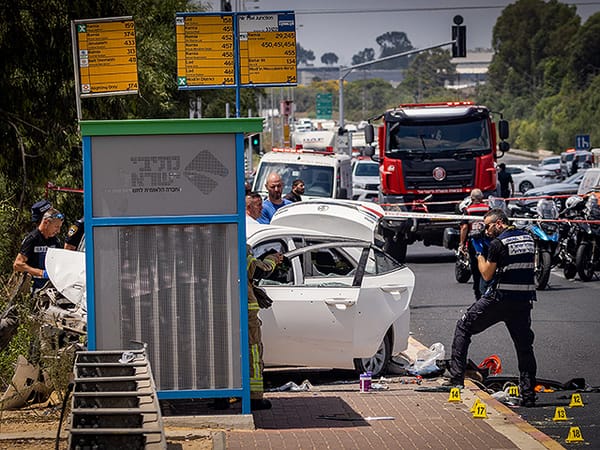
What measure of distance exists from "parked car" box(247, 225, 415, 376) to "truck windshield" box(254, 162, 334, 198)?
1332 centimetres

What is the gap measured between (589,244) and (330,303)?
10656mm

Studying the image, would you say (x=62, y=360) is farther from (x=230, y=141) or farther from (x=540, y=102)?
(x=540, y=102)

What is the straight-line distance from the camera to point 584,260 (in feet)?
68.0

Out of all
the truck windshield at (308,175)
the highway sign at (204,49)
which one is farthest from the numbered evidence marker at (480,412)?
the truck windshield at (308,175)

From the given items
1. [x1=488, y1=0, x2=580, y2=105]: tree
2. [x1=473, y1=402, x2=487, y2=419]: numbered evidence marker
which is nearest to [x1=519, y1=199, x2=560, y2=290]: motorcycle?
[x1=473, y1=402, x2=487, y2=419]: numbered evidence marker

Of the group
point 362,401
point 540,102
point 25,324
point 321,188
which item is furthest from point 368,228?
point 540,102

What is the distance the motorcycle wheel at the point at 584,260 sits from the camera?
20656 mm

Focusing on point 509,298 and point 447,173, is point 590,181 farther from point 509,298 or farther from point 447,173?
point 509,298

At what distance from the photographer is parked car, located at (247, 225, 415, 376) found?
36.8 ft

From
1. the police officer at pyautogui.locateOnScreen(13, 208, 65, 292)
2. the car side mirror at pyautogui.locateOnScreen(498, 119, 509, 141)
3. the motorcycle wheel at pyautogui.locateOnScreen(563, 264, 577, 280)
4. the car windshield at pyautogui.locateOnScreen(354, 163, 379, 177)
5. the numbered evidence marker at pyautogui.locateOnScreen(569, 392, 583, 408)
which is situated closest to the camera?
the numbered evidence marker at pyautogui.locateOnScreen(569, 392, 583, 408)

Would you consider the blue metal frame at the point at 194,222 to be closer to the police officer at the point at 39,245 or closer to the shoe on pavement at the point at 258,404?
the shoe on pavement at the point at 258,404

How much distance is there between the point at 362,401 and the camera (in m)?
10.6

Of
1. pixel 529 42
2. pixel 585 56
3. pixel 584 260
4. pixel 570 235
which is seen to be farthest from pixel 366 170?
pixel 529 42

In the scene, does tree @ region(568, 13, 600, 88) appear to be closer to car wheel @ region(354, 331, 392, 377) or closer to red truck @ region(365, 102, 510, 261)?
red truck @ region(365, 102, 510, 261)
